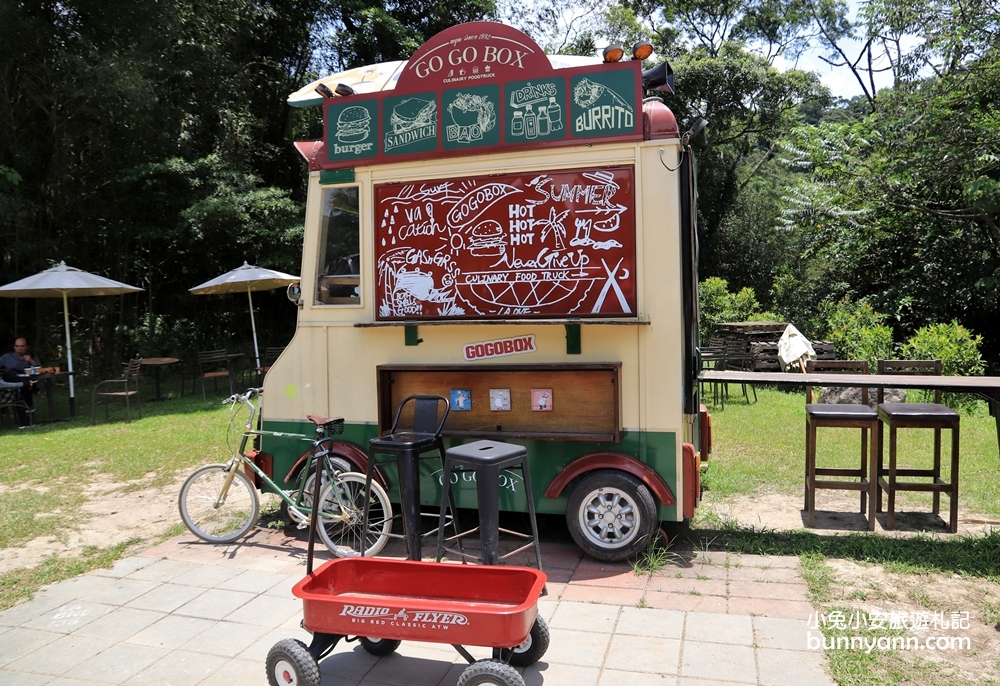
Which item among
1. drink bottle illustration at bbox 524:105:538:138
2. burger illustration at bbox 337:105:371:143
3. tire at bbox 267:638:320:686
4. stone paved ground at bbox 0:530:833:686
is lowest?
stone paved ground at bbox 0:530:833:686

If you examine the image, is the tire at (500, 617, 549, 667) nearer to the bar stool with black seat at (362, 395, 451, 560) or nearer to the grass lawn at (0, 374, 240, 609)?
the bar stool with black seat at (362, 395, 451, 560)

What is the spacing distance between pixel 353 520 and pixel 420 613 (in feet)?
7.20

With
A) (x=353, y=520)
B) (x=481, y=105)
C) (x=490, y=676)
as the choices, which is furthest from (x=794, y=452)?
(x=490, y=676)

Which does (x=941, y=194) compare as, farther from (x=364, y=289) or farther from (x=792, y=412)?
(x=364, y=289)

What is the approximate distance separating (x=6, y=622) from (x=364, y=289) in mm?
2993

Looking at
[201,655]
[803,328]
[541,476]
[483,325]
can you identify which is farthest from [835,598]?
[803,328]

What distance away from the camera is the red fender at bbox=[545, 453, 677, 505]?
4875 millimetres

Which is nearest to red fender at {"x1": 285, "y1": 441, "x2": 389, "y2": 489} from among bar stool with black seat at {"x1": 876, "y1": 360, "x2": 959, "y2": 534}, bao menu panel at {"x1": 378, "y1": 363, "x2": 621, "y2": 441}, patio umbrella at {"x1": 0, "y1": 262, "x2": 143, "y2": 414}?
bao menu panel at {"x1": 378, "y1": 363, "x2": 621, "y2": 441}

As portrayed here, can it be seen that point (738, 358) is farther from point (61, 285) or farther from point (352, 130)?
point (61, 285)

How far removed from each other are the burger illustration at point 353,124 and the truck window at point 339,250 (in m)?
0.36

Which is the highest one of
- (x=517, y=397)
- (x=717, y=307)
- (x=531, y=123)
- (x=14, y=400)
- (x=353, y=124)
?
(x=353, y=124)

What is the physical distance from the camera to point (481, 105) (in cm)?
523

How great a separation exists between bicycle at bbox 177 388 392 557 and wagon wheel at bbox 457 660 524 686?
2017mm

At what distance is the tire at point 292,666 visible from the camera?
3.25m
